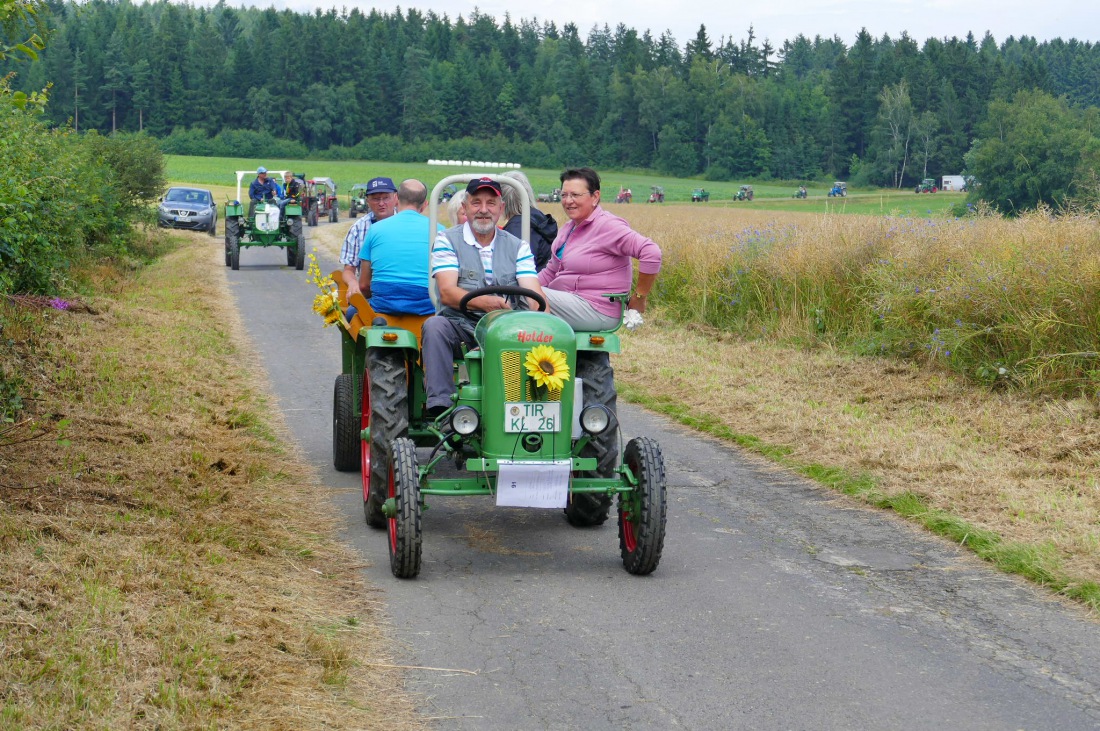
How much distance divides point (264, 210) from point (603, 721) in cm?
2130

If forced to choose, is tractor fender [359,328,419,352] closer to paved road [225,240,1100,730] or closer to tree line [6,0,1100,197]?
paved road [225,240,1100,730]

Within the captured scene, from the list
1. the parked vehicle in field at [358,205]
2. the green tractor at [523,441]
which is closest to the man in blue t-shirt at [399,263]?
the green tractor at [523,441]

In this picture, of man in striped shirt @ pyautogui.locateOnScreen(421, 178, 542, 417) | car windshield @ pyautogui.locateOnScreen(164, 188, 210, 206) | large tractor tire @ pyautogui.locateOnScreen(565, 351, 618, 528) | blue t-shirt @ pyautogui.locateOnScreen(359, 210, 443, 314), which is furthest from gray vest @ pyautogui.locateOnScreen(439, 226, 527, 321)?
car windshield @ pyautogui.locateOnScreen(164, 188, 210, 206)

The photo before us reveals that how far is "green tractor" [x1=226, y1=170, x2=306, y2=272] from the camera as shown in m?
23.9

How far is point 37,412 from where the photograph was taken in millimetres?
8242

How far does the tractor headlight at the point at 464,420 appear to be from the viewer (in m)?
5.88

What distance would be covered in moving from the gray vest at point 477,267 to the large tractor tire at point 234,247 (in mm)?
Answer: 17634

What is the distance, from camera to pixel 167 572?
532cm

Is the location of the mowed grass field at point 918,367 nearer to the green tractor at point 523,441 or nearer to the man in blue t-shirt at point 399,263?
the green tractor at point 523,441

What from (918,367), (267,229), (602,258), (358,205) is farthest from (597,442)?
(358,205)

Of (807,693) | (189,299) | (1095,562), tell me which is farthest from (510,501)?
(189,299)

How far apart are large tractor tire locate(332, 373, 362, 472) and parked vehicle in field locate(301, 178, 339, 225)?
3358cm

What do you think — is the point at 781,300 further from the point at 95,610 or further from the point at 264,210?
the point at 264,210

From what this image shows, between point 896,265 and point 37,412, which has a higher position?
point 896,265
